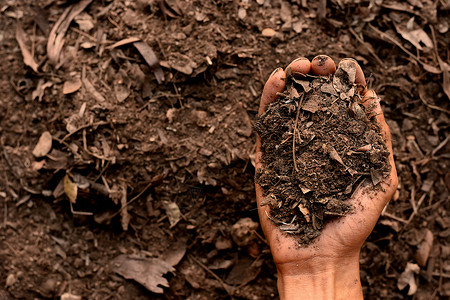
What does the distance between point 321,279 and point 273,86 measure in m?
0.91

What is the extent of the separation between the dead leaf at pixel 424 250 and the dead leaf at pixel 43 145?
2162mm

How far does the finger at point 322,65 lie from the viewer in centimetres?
212

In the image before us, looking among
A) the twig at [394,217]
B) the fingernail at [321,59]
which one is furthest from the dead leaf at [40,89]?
the twig at [394,217]

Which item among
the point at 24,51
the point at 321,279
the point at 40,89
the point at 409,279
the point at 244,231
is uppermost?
the point at 24,51

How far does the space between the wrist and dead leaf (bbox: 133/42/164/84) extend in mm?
1194

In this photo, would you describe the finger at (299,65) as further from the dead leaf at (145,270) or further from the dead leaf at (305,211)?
the dead leaf at (145,270)

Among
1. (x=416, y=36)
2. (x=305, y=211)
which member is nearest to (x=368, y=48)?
(x=416, y=36)

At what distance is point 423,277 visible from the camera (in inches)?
Answer: 104

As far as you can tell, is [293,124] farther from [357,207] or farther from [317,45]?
[317,45]

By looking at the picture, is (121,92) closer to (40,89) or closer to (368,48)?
(40,89)

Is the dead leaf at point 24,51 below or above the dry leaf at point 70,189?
above

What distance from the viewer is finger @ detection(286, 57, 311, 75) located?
2.11m

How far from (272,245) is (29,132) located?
1.54 m

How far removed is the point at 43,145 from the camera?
101 inches
